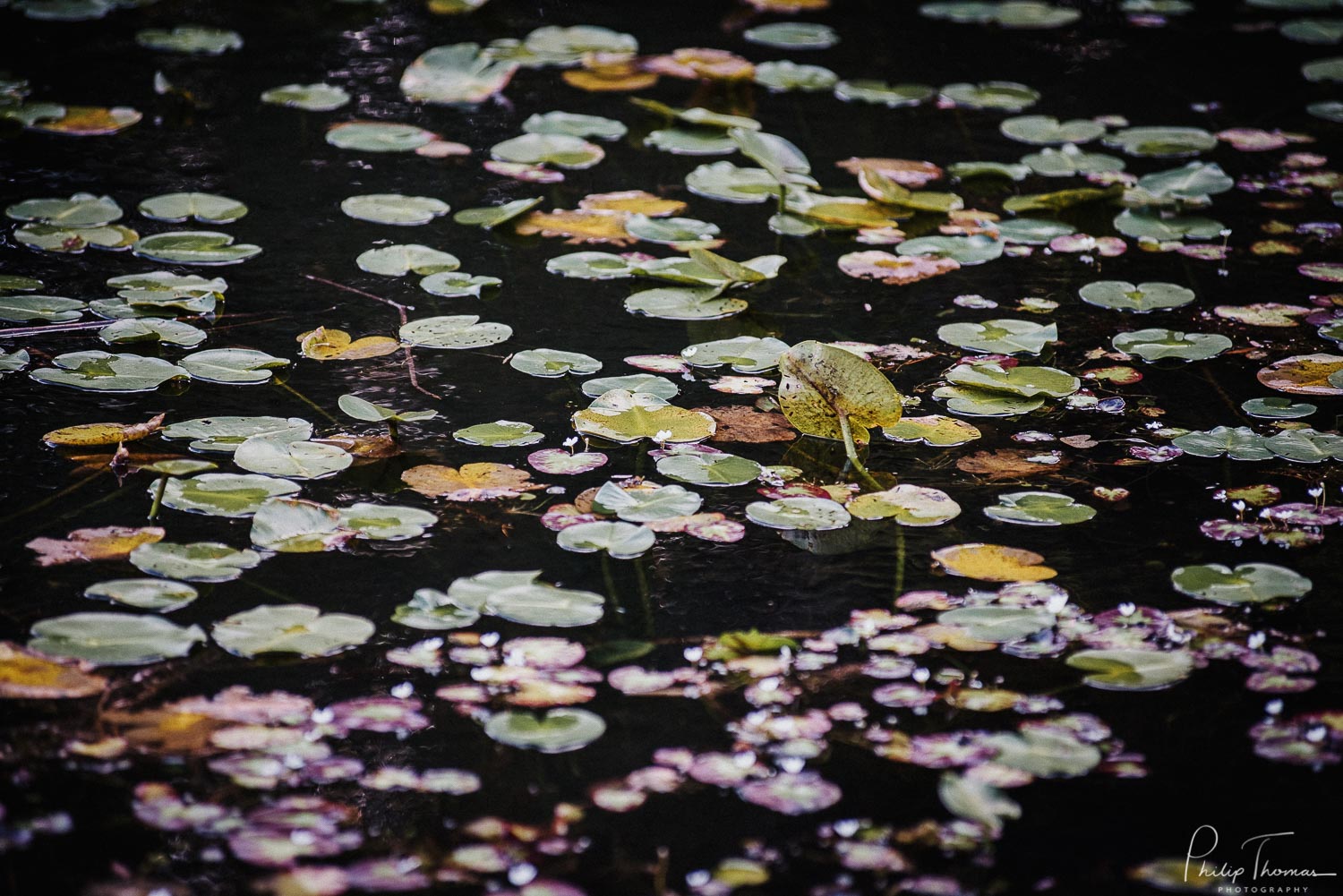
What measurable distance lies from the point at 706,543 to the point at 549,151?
4.84 feet

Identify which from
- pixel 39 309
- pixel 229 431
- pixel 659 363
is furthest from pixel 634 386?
pixel 39 309

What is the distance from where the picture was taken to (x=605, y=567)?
5.31ft

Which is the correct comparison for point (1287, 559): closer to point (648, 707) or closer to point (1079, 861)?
point (1079, 861)

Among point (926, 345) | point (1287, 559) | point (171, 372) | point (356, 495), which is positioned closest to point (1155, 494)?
point (1287, 559)

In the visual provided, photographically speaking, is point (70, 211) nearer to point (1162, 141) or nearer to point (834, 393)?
point (834, 393)

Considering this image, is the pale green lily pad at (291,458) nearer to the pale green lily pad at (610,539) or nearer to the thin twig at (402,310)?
the thin twig at (402,310)

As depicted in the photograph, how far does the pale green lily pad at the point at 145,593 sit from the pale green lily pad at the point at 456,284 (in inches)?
36.2

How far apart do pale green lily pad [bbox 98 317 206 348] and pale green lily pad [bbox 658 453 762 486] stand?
33.6 inches

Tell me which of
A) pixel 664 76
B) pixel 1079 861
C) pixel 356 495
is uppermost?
pixel 664 76

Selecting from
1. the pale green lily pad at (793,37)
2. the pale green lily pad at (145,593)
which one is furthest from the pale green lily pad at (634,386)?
the pale green lily pad at (793,37)

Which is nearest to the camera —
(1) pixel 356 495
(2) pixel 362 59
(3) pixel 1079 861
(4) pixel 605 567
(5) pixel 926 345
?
(3) pixel 1079 861

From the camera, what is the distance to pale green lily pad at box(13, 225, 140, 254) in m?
2.36

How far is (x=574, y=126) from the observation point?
3.00 m

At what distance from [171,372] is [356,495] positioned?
46 centimetres
